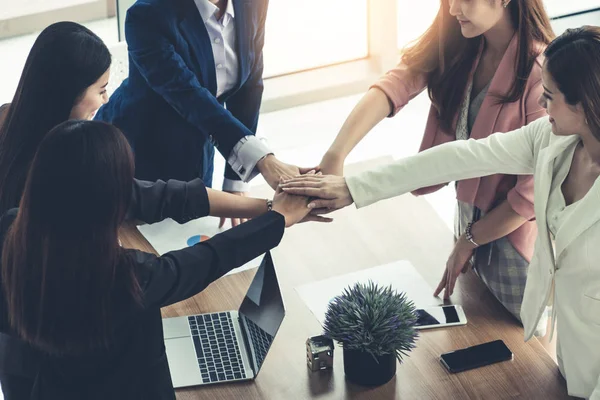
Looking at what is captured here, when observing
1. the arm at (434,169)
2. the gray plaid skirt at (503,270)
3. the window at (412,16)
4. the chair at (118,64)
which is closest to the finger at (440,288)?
the gray plaid skirt at (503,270)

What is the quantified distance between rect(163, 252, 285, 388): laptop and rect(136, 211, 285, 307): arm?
145mm

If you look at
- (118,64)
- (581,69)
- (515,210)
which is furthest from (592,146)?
(118,64)

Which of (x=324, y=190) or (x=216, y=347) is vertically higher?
(x=324, y=190)

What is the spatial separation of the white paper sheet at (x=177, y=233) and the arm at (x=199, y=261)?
0.53m

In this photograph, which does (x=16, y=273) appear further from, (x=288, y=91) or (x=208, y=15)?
(x=288, y=91)

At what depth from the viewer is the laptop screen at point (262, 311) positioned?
2.06 meters

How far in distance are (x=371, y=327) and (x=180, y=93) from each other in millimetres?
963

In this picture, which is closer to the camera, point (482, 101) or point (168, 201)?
point (168, 201)

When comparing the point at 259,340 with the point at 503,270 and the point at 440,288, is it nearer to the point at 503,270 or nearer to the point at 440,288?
the point at 440,288

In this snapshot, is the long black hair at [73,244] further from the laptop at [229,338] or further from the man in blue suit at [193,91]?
the man in blue suit at [193,91]

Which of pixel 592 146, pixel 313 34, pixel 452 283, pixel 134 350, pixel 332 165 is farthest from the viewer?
pixel 313 34

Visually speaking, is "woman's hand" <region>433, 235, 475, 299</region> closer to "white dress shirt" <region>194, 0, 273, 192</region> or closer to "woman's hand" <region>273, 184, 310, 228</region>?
"woman's hand" <region>273, 184, 310, 228</region>

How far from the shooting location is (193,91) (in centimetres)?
248

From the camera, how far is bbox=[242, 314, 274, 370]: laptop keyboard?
2045 mm
